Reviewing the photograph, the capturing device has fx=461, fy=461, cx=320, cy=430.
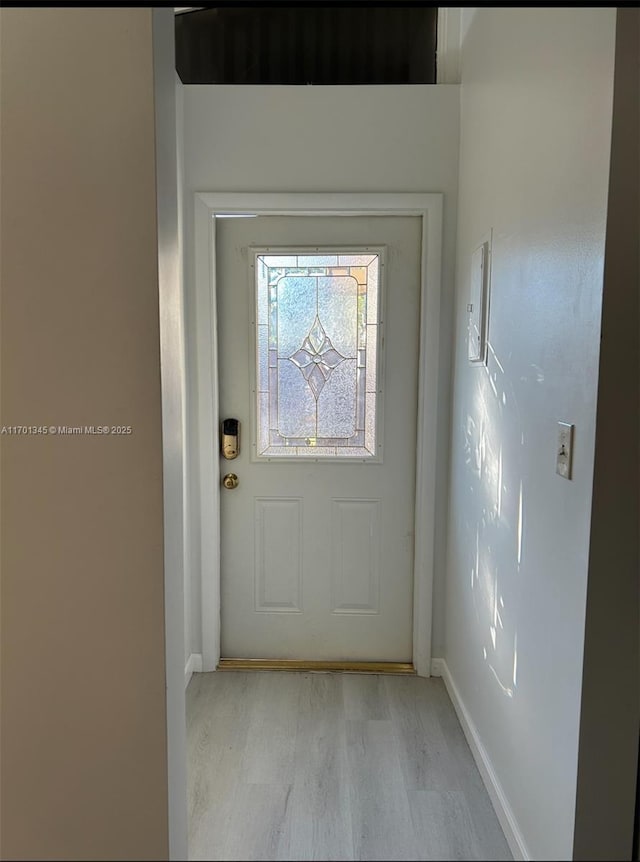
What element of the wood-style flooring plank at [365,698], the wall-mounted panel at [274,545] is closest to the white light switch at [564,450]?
the wood-style flooring plank at [365,698]

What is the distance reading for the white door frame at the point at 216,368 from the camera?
1574mm

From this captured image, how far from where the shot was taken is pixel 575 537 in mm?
757

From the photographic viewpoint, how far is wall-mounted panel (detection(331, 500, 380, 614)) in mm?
1746

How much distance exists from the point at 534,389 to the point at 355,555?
1.05 m

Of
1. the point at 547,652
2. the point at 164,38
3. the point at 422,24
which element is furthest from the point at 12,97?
the point at 422,24

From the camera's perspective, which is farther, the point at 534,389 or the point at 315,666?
the point at 315,666

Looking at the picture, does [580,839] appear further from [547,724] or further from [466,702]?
[466,702]

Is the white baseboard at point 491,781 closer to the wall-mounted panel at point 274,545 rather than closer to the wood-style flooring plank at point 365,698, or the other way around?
the wood-style flooring plank at point 365,698

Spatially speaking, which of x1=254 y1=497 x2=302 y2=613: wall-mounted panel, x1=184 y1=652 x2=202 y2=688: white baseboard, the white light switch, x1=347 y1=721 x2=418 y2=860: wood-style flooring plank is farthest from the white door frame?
the white light switch

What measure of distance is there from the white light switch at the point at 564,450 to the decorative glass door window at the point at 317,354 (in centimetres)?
93

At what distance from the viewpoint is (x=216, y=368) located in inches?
64.5

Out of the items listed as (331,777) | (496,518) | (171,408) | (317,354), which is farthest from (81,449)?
(317,354)

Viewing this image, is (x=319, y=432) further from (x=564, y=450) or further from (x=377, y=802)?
(x=377, y=802)

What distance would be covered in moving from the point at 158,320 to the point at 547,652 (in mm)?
877
